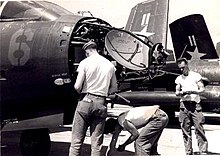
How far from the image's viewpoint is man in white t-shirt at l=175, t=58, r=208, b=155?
7.45m

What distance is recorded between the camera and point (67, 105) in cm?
661

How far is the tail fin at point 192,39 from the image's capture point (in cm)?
1292

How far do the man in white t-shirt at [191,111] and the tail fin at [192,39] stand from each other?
17.6ft

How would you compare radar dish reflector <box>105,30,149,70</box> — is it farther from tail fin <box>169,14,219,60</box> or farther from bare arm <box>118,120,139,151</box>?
tail fin <box>169,14,219,60</box>

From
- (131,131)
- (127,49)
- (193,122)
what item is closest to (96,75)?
(131,131)

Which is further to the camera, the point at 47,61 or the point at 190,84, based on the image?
the point at 190,84

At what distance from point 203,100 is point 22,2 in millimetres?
7907

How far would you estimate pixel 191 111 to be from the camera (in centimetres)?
752

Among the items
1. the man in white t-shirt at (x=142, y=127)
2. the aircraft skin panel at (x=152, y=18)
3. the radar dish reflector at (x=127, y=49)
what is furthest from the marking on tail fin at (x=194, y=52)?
the man in white t-shirt at (x=142, y=127)

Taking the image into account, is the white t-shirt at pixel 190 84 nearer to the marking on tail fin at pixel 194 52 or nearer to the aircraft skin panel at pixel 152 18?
the marking on tail fin at pixel 194 52

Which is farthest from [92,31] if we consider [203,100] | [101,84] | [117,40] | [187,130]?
[203,100]

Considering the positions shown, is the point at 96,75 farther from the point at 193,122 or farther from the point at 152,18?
the point at 152,18

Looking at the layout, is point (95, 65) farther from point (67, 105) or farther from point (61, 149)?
point (61, 149)

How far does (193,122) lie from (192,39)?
6213 millimetres
